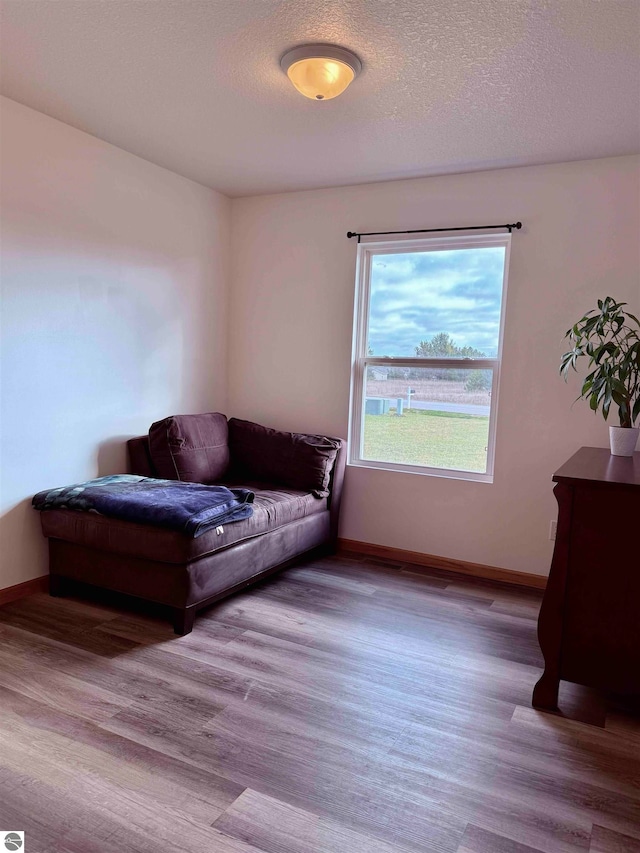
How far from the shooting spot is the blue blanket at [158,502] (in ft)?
8.69

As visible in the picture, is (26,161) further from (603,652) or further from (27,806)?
(603,652)

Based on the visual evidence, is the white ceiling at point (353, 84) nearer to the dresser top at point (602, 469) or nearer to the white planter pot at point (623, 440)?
the white planter pot at point (623, 440)

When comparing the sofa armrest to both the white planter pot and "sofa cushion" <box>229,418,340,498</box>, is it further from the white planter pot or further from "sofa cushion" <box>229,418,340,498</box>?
the white planter pot

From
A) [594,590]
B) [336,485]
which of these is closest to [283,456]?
[336,485]

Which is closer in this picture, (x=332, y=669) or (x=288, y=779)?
(x=288, y=779)

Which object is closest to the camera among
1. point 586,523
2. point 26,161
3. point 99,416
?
point 586,523

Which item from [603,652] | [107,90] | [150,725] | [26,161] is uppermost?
[107,90]

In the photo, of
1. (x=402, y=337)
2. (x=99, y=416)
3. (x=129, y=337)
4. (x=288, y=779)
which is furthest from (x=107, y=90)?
(x=288, y=779)

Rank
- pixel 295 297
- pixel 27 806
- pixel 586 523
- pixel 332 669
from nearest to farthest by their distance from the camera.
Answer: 1. pixel 27 806
2. pixel 586 523
3. pixel 332 669
4. pixel 295 297

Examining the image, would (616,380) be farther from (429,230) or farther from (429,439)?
(429,230)

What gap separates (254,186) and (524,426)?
95.3 inches

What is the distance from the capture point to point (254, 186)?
4070mm

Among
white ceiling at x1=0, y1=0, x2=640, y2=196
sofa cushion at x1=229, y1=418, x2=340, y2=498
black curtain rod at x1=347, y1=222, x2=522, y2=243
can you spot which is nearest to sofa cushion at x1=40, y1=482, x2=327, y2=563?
sofa cushion at x1=229, y1=418, x2=340, y2=498

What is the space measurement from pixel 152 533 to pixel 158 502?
0.16m
